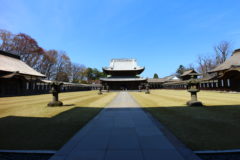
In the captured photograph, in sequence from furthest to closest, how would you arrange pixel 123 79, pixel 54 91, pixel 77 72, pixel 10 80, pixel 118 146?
pixel 77 72 < pixel 123 79 < pixel 10 80 < pixel 54 91 < pixel 118 146

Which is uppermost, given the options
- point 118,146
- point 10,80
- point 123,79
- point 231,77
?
point 123,79

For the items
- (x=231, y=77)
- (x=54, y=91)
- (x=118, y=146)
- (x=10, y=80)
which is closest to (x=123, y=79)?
(x=231, y=77)

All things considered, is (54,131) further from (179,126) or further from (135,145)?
(179,126)

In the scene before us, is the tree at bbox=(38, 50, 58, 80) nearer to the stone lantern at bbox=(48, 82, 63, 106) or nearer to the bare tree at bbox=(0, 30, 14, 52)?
the bare tree at bbox=(0, 30, 14, 52)

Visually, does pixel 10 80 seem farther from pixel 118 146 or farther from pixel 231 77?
pixel 231 77

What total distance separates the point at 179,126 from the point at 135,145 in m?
2.25

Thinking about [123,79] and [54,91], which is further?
[123,79]

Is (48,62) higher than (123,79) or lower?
higher

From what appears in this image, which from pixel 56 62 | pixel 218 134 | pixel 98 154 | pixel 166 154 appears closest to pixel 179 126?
pixel 218 134

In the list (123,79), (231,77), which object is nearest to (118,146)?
(231,77)

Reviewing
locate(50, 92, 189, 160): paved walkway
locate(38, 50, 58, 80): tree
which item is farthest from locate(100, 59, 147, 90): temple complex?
locate(50, 92, 189, 160): paved walkway

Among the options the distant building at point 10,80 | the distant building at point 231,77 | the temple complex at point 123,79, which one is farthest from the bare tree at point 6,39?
the distant building at point 231,77

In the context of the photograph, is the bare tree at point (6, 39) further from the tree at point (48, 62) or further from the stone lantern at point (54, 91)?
the stone lantern at point (54, 91)

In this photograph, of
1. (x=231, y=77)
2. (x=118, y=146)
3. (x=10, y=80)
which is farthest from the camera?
(x=231, y=77)
